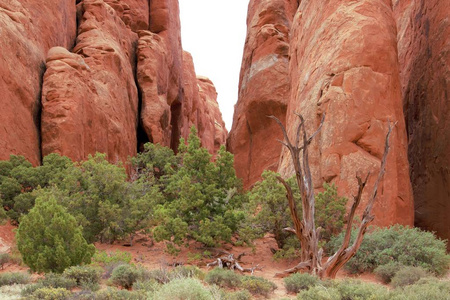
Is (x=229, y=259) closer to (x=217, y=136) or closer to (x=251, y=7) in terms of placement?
(x=251, y=7)

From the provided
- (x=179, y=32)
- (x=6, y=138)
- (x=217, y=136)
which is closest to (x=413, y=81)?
(x=6, y=138)

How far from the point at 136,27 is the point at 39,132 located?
16615 mm

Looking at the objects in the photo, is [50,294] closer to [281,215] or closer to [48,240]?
[48,240]

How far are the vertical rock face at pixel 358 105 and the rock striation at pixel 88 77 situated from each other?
9.73 m

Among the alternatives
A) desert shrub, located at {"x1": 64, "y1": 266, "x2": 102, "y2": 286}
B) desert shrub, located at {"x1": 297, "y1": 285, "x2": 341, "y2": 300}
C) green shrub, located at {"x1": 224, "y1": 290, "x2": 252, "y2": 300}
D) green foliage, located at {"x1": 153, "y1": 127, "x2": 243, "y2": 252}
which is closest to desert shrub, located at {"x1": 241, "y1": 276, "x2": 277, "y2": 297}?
green shrub, located at {"x1": 224, "y1": 290, "x2": 252, "y2": 300}

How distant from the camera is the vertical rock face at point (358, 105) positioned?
14438 mm

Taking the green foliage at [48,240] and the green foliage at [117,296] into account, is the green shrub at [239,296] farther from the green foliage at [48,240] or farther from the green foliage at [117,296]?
the green foliage at [48,240]

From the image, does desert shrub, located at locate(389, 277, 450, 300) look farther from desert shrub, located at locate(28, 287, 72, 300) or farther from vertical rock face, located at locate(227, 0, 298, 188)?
vertical rock face, located at locate(227, 0, 298, 188)

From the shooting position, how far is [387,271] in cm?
1135

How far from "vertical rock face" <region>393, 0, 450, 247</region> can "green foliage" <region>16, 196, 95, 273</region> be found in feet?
41.2

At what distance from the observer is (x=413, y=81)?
64.0 feet

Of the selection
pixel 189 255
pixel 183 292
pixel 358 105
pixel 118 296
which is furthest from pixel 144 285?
pixel 358 105

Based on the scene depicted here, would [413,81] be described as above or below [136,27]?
below

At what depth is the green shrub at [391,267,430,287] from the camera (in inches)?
406
